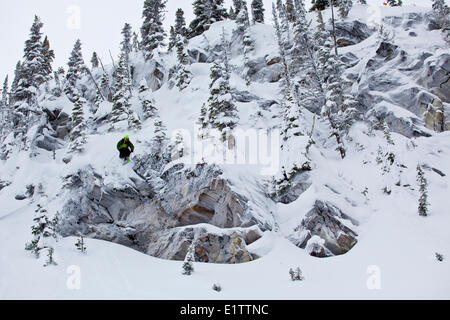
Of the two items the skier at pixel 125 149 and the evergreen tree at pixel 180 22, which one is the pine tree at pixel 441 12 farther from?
the evergreen tree at pixel 180 22

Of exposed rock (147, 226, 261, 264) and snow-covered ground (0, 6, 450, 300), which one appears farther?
exposed rock (147, 226, 261, 264)

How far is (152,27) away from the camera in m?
45.4

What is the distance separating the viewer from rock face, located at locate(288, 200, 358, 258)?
1202cm

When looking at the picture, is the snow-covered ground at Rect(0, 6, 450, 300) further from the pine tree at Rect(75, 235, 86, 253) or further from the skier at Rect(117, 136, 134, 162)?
the skier at Rect(117, 136, 134, 162)

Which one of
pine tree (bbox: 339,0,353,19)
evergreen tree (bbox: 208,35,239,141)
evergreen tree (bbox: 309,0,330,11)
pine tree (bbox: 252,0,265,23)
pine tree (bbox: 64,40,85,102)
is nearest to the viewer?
evergreen tree (bbox: 208,35,239,141)

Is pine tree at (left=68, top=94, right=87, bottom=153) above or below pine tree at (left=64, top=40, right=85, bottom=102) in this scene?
below

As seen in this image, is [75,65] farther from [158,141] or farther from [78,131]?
[158,141]

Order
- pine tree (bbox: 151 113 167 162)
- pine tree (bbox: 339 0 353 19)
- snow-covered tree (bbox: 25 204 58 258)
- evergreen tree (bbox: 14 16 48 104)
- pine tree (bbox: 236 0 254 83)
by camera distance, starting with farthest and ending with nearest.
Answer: pine tree (bbox: 236 0 254 83), pine tree (bbox: 339 0 353 19), evergreen tree (bbox: 14 16 48 104), pine tree (bbox: 151 113 167 162), snow-covered tree (bbox: 25 204 58 258)

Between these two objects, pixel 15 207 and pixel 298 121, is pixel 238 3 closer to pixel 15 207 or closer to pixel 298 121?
pixel 298 121

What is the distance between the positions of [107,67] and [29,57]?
49.9 ft

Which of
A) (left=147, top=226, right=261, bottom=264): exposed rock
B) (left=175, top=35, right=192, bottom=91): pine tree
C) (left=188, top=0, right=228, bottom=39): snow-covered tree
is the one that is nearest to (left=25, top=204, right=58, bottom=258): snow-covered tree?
(left=147, top=226, right=261, bottom=264): exposed rock

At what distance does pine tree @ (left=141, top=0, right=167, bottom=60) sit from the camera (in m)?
44.9

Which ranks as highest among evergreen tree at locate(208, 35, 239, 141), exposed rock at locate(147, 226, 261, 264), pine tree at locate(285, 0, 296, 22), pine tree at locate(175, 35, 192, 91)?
pine tree at locate(285, 0, 296, 22)

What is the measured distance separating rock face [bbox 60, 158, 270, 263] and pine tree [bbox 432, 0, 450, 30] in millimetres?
30181
